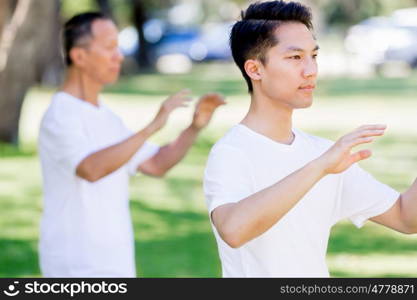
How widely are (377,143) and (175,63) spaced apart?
118ft

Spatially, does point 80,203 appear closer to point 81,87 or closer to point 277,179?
point 81,87

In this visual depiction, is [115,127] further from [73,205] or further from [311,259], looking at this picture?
[311,259]

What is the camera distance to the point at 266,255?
3.94m

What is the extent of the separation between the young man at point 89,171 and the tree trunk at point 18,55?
12409mm

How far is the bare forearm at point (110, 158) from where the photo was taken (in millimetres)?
5719

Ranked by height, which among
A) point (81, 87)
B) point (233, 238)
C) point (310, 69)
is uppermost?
point (81, 87)

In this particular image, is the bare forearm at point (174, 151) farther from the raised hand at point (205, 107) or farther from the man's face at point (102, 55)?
the man's face at point (102, 55)

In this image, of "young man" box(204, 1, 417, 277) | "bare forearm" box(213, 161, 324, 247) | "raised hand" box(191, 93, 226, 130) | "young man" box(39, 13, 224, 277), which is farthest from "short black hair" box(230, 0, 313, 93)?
"young man" box(39, 13, 224, 277)

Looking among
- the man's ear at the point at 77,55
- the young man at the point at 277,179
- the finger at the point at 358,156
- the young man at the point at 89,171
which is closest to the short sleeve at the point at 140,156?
the young man at the point at 89,171

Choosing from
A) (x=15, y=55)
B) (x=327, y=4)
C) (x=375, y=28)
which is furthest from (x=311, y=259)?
(x=327, y=4)

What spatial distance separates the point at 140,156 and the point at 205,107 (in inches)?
35.4

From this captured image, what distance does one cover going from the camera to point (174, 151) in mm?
6207

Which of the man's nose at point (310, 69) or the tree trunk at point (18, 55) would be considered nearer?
the man's nose at point (310, 69)

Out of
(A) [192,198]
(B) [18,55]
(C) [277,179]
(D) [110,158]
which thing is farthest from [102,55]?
(B) [18,55]
